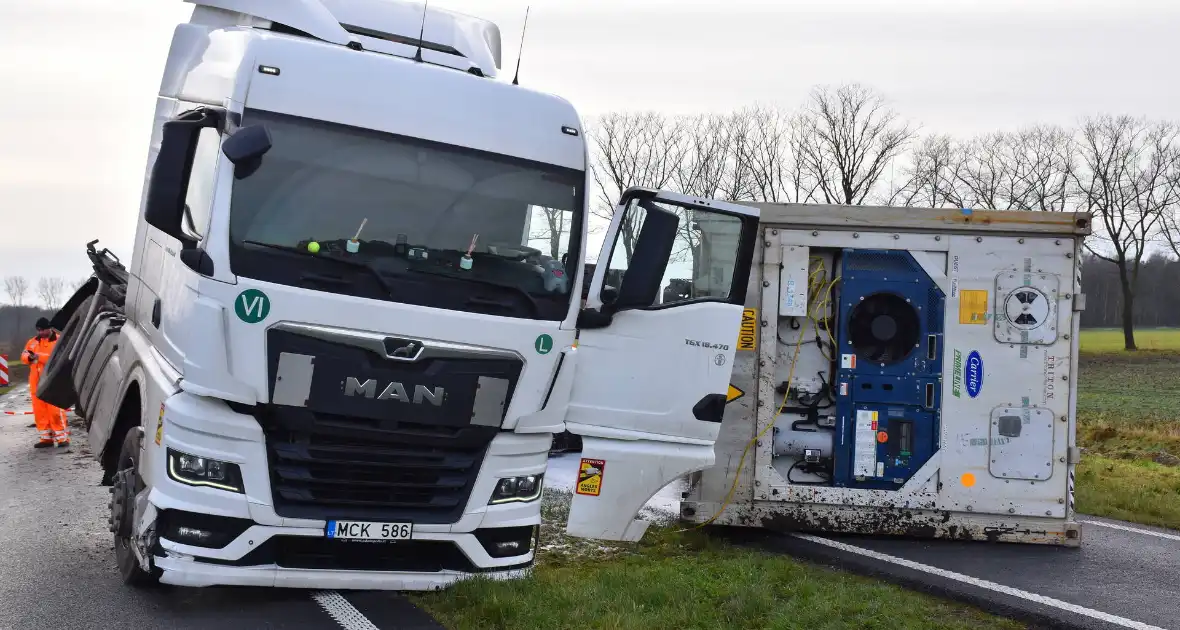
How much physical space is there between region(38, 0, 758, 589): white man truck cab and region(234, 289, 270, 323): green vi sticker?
0.04 feet

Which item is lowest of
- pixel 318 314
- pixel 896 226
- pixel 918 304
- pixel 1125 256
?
pixel 318 314

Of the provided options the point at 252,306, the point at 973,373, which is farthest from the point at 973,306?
the point at 252,306

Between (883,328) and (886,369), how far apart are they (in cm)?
33

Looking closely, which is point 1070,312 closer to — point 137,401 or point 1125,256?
point 137,401

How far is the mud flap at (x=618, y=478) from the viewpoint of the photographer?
705cm

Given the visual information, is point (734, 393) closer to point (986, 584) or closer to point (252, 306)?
point (986, 584)

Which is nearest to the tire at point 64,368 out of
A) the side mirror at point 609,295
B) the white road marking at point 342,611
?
the white road marking at point 342,611

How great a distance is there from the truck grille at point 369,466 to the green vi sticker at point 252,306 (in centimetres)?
48

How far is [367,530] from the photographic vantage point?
5.77 m

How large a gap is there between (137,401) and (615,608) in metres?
3.09

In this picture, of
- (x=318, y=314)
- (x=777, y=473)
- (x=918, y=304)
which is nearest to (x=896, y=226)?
(x=918, y=304)

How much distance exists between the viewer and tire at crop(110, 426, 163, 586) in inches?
244

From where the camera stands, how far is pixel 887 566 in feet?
25.6

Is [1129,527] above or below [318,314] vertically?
below
